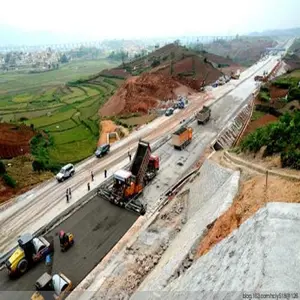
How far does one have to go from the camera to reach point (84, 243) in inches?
741

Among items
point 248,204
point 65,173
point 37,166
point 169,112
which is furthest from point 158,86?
point 248,204

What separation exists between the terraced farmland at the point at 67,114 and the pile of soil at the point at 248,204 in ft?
83.8

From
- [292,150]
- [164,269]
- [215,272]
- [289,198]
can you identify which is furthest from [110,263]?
[292,150]

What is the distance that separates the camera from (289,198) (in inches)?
517

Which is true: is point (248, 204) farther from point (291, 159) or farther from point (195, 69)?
point (195, 69)

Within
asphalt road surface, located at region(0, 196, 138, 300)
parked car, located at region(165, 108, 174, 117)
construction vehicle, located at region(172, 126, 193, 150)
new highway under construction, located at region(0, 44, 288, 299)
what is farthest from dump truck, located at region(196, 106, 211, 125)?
asphalt road surface, located at region(0, 196, 138, 300)

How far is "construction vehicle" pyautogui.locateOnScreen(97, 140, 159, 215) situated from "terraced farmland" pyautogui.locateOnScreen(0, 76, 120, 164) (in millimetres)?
14715

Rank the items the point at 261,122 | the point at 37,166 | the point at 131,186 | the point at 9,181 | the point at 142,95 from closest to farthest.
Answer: the point at 131,186 → the point at 9,181 → the point at 37,166 → the point at 261,122 → the point at 142,95

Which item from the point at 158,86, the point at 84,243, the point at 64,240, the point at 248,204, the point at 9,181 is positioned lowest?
the point at 9,181

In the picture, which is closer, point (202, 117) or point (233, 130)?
point (233, 130)

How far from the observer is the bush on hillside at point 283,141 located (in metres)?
17.8

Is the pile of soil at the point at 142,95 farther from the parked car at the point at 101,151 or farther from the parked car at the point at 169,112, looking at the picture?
the parked car at the point at 101,151

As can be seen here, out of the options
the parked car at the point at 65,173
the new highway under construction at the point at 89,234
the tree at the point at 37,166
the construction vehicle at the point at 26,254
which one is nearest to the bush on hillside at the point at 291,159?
the new highway under construction at the point at 89,234

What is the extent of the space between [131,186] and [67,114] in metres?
43.9
